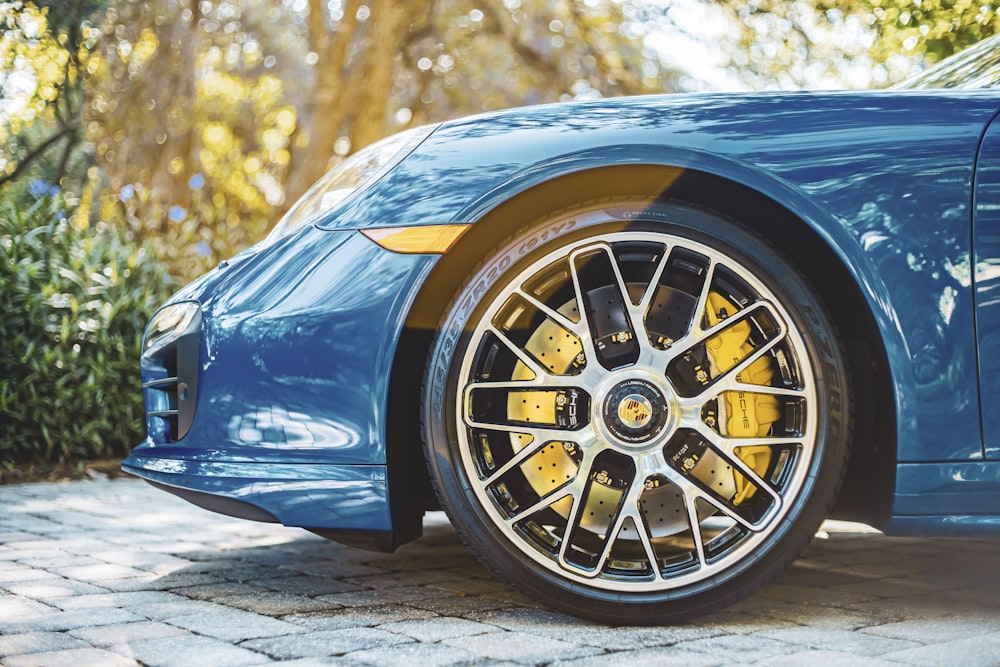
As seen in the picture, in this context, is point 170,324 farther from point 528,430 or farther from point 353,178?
point 528,430

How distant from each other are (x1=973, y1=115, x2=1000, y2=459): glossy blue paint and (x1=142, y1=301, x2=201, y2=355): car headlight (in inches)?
70.3

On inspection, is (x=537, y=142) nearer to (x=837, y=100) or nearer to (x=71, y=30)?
(x=837, y=100)

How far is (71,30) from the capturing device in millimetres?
6570

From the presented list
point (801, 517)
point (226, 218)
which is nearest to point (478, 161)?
point (801, 517)

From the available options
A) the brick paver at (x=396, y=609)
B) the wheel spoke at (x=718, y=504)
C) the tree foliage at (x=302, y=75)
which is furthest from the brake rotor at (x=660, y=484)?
the tree foliage at (x=302, y=75)

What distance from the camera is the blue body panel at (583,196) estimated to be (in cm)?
212

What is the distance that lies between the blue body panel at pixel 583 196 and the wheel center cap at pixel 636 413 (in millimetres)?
496

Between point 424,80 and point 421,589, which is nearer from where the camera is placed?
point 421,589

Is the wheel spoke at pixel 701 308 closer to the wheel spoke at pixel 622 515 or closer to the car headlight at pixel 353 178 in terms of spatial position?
the wheel spoke at pixel 622 515

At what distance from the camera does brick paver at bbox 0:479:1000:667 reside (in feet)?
6.49

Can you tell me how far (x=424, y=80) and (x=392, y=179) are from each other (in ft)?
31.1

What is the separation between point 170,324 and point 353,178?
0.59 meters

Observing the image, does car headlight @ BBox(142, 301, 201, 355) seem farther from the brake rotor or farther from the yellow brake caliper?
the yellow brake caliper

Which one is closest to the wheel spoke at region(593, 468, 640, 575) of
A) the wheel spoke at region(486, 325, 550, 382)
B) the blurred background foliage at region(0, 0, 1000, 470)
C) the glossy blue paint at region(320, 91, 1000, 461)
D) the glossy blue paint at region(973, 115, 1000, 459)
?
the wheel spoke at region(486, 325, 550, 382)
